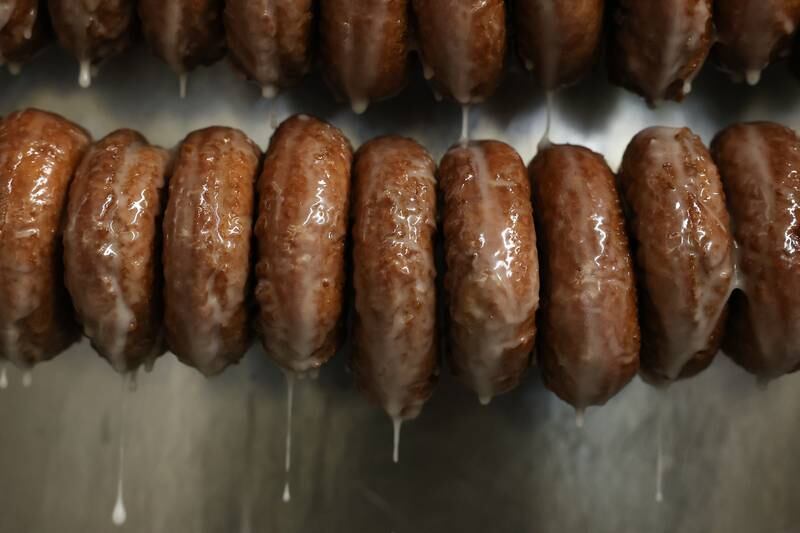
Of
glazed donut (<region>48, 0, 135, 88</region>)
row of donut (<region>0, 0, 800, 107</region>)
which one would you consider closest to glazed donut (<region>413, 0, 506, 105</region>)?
row of donut (<region>0, 0, 800, 107</region>)

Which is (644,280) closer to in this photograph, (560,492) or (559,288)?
(559,288)

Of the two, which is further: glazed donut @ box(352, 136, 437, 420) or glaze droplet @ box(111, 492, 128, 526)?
glaze droplet @ box(111, 492, 128, 526)

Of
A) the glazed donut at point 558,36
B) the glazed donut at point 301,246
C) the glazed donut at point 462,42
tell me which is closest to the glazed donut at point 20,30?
the glazed donut at point 301,246

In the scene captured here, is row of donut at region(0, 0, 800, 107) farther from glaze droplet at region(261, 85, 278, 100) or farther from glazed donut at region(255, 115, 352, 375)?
glazed donut at region(255, 115, 352, 375)

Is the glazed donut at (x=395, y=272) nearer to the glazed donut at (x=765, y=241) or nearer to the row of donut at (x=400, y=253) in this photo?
the row of donut at (x=400, y=253)

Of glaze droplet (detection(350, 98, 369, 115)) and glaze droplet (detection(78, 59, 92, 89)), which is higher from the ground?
glaze droplet (detection(78, 59, 92, 89))

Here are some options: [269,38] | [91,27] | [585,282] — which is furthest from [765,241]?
[91,27]

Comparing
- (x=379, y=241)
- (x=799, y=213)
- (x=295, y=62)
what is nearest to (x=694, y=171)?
(x=799, y=213)
